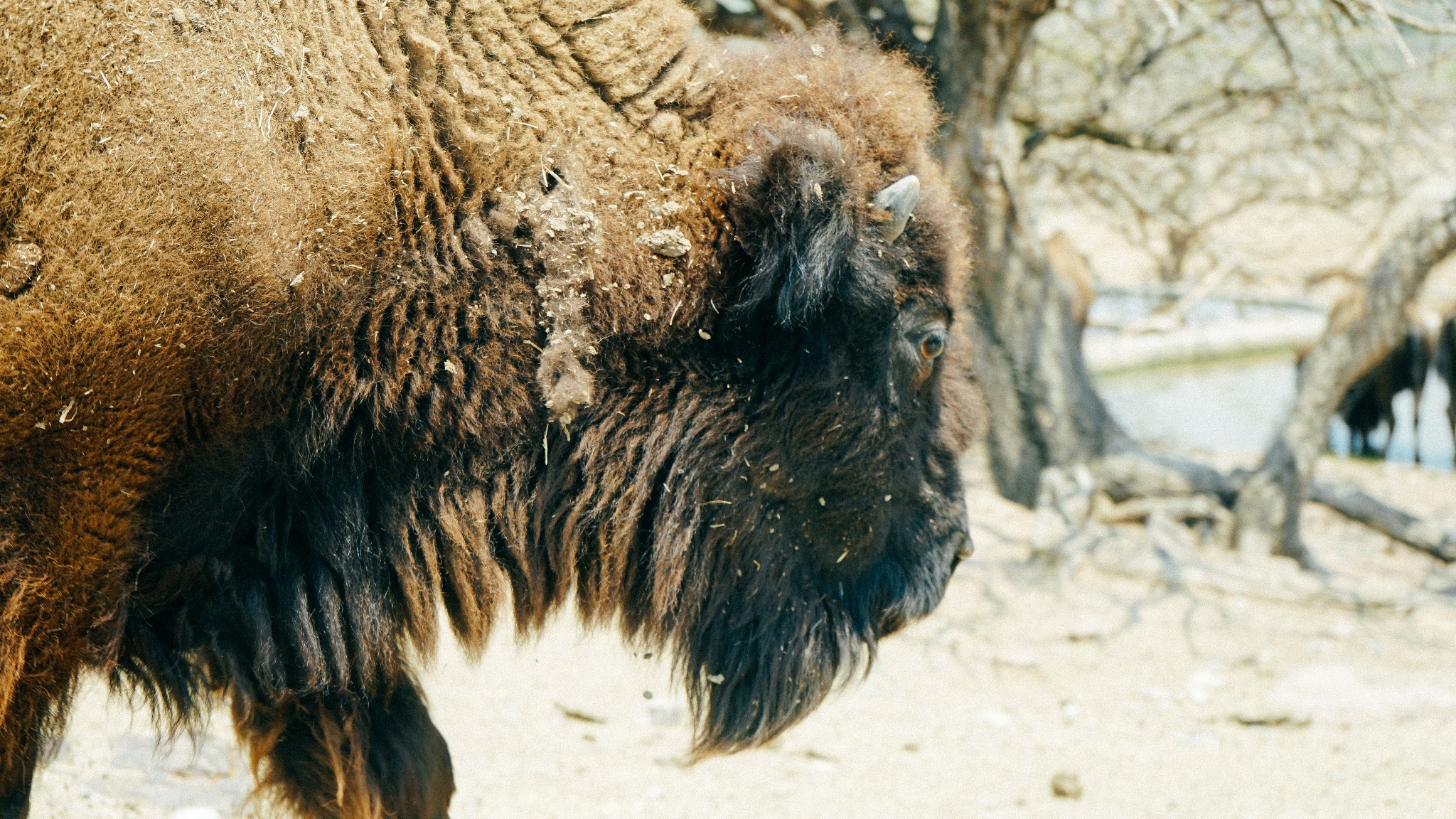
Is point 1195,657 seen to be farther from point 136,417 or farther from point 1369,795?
point 136,417

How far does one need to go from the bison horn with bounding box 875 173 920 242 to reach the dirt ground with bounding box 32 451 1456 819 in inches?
48.6

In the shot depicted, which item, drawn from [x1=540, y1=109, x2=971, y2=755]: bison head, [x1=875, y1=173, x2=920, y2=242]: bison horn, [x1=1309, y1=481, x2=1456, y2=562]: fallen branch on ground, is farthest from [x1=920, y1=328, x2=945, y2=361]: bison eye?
[x1=1309, y1=481, x2=1456, y2=562]: fallen branch on ground

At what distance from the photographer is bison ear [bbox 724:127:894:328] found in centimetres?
231

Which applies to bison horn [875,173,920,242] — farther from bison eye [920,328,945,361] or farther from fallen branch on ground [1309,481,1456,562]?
fallen branch on ground [1309,481,1456,562]

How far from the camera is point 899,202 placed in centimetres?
238

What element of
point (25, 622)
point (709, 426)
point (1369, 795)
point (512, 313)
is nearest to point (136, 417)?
point (25, 622)

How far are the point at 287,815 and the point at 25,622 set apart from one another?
1.01 metres

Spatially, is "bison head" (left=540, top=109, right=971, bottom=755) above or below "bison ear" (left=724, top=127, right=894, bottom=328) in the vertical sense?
below

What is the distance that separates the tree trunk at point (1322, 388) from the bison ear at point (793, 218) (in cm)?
440

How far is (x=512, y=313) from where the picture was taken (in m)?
2.23

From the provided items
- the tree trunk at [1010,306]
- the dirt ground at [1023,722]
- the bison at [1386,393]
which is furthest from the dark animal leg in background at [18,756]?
the bison at [1386,393]

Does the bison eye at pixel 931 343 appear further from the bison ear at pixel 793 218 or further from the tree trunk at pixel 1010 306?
the tree trunk at pixel 1010 306

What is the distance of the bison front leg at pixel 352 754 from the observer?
7.99 ft

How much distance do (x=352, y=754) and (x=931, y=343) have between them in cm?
157
